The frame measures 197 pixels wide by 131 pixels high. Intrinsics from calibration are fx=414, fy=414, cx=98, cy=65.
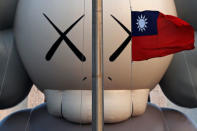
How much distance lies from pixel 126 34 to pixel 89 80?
0.69 m

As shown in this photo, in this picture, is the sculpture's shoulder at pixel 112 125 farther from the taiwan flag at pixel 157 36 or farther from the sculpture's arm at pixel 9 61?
the taiwan flag at pixel 157 36

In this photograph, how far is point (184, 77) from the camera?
5527 millimetres

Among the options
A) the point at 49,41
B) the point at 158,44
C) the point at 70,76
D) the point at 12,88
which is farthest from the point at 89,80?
the point at 12,88

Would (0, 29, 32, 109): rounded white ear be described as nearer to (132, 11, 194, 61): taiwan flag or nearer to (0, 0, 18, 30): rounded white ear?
(0, 0, 18, 30): rounded white ear

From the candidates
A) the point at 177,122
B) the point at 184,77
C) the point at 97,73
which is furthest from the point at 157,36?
the point at 177,122

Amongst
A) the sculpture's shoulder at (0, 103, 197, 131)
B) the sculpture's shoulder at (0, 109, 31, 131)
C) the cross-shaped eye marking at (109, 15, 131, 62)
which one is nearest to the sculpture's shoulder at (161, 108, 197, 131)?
the sculpture's shoulder at (0, 103, 197, 131)

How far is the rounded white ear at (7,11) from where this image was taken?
5336 millimetres

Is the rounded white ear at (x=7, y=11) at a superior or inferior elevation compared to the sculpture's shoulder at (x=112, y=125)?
superior

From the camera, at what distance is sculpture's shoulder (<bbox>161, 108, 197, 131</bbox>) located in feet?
18.7

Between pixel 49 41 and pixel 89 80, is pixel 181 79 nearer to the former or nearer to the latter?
pixel 89 80

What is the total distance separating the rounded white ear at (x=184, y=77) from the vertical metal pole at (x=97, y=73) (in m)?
1.98

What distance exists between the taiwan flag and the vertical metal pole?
68 centimetres

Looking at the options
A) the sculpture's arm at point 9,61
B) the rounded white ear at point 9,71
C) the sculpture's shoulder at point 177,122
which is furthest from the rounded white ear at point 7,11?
the sculpture's shoulder at point 177,122

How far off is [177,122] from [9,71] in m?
2.40
